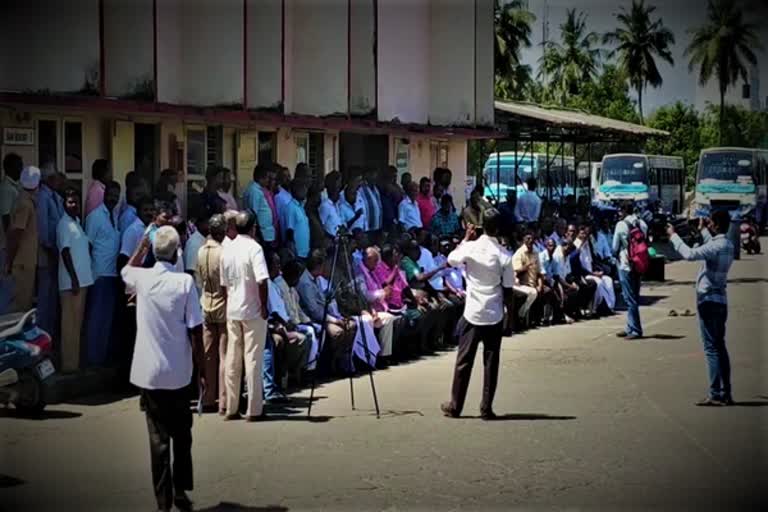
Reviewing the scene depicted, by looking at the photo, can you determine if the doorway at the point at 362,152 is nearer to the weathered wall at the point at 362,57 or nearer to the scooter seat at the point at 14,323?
the weathered wall at the point at 362,57

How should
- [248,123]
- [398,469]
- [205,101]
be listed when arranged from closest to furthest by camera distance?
1. [398,469]
2. [205,101]
3. [248,123]

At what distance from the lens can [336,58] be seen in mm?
15781

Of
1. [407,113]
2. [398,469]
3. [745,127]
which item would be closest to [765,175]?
[745,127]

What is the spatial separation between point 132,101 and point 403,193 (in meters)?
5.38


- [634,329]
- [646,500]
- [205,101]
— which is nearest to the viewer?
[646,500]

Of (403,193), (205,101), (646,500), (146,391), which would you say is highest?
(205,101)

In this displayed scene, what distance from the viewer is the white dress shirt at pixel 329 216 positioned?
13.6 m

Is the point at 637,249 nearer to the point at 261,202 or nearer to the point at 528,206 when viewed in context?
the point at 261,202

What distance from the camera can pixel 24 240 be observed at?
10227 mm

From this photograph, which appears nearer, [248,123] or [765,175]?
[248,123]

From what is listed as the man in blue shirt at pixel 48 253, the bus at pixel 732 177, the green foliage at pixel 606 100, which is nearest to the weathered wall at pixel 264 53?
the man in blue shirt at pixel 48 253

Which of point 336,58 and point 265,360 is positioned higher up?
point 336,58

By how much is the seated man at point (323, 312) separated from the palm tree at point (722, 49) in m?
5.91

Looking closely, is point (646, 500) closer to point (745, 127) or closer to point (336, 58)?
point (336, 58)
